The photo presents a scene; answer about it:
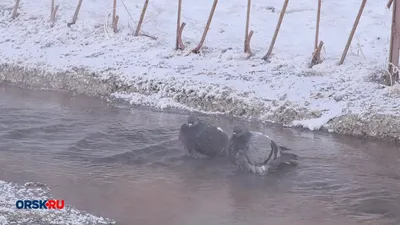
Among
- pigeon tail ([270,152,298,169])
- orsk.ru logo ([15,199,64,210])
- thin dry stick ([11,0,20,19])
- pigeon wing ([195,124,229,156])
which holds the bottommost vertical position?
orsk.ru logo ([15,199,64,210])

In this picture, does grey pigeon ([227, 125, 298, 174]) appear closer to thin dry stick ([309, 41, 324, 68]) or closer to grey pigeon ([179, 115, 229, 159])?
grey pigeon ([179, 115, 229, 159])

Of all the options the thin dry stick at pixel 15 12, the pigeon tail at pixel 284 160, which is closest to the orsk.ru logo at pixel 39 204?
the pigeon tail at pixel 284 160

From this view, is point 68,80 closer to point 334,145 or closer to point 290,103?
point 290,103

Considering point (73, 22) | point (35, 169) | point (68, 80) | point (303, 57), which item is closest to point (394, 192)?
point (35, 169)

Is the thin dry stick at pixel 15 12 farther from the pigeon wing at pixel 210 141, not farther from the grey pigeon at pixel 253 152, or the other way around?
the grey pigeon at pixel 253 152

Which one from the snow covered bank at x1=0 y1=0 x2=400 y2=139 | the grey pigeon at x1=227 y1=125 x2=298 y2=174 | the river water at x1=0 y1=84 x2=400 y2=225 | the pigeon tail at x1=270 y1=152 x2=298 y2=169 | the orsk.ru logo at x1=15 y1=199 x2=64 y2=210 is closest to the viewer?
the orsk.ru logo at x1=15 y1=199 x2=64 y2=210

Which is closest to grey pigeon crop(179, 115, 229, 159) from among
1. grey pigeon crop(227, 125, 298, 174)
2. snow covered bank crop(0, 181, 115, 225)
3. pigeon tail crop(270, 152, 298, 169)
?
grey pigeon crop(227, 125, 298, 174)

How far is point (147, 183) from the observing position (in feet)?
24.9

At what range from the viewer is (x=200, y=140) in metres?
8.38

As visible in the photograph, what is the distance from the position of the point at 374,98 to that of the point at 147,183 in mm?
4632

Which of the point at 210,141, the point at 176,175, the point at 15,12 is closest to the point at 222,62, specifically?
the point at 210,141

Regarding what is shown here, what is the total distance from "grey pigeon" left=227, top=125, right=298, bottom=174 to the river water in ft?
0.40

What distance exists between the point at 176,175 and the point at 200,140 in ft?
2.06

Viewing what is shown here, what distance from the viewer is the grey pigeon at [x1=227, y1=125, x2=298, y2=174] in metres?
7.96
